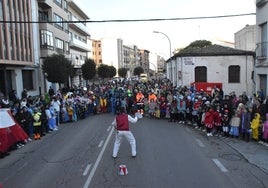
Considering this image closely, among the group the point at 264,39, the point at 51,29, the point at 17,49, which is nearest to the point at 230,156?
the point at 264,39

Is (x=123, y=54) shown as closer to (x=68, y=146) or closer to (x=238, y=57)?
(x=238, y=57)

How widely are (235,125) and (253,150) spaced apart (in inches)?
86.1

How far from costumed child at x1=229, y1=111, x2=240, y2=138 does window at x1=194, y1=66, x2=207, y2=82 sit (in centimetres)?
1813

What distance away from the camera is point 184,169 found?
881 cm

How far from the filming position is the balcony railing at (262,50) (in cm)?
1933

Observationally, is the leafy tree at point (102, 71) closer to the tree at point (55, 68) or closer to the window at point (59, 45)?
the window at point (59, 45)

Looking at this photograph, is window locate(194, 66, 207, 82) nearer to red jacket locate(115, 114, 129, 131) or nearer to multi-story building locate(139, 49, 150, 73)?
red jacket locate(115, 114, 129, 131)

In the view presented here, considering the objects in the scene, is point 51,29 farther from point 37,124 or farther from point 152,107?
point 37,124

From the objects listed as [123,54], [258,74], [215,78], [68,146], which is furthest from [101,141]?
[123,54]

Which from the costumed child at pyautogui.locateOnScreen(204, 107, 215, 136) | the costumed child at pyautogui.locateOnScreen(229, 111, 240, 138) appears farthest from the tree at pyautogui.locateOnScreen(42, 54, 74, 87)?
the costumed child at pyautogui.locateOnScreen(229, 111, 240, 138)

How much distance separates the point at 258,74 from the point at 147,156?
13.3 m

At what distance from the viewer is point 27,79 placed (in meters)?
33.7

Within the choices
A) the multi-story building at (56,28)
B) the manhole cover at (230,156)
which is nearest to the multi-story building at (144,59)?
the multi-story building at (56,28)

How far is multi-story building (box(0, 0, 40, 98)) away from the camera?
25.8 m
